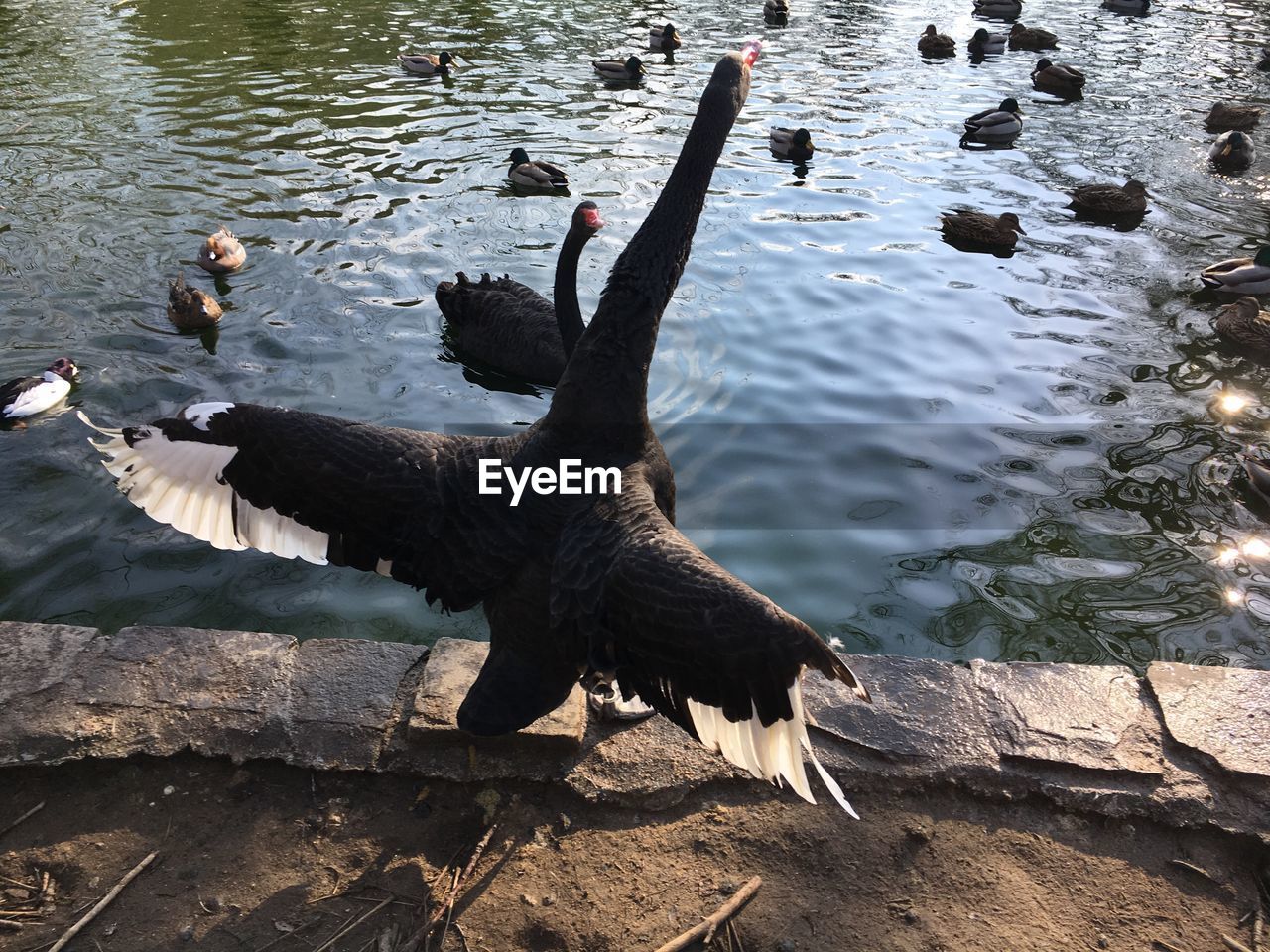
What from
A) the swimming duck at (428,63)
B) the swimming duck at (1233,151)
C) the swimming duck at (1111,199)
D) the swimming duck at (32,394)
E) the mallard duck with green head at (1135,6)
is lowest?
the swimming duck at (32,394)

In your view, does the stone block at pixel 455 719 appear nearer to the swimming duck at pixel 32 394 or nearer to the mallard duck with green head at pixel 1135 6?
the swimming duck at pixel 32 394

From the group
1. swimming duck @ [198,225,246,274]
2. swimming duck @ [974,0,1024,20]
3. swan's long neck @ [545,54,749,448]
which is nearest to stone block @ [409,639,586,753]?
swan's long neck @ [545,54,749,448]

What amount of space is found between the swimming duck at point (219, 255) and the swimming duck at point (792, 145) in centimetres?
707

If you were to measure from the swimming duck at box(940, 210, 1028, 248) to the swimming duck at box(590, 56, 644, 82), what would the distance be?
7.11 m

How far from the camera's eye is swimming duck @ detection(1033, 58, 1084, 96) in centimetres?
1504

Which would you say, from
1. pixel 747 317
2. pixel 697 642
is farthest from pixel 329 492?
pixel 747 317

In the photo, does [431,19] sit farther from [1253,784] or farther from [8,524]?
[1253,784]

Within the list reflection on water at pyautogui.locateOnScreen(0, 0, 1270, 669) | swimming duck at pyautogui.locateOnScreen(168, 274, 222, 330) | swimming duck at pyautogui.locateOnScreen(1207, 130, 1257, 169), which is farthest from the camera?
swimming duck at pyautogui.locateOnScreen(1207, 130, 1257, 169)

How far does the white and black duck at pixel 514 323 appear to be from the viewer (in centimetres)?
656

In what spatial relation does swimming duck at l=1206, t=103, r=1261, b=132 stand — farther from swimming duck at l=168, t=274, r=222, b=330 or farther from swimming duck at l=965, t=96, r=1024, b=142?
swimming duck at l=168, t=274, r=222, b=330

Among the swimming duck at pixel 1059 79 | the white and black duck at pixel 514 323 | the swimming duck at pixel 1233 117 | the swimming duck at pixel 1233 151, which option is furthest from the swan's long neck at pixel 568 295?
the swimming duck at pixel 1059 79

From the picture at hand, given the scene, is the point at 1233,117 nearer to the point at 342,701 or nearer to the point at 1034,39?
the point at 1034,39

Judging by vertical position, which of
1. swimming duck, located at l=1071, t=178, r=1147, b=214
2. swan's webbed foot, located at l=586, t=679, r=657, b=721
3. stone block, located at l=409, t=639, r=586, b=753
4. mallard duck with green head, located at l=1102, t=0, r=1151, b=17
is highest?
mallard duck with green head, located at l=1102, t=0, r=1151, b=17

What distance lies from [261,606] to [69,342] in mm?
3938
